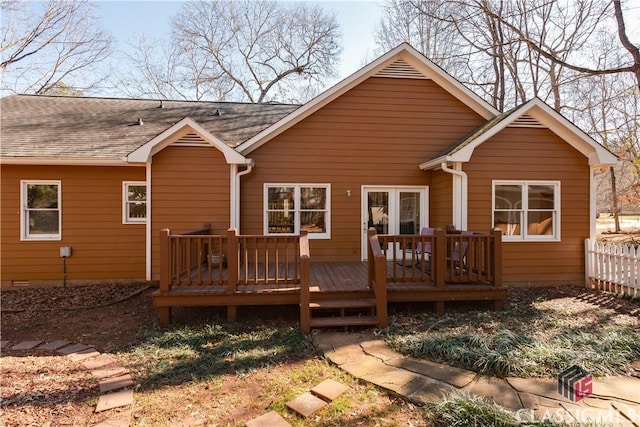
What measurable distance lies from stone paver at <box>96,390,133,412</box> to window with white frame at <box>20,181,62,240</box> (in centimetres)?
643

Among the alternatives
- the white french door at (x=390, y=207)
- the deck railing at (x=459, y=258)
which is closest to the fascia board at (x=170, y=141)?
the white french door at (x=390, y=207)

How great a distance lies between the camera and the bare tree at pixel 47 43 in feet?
41.2

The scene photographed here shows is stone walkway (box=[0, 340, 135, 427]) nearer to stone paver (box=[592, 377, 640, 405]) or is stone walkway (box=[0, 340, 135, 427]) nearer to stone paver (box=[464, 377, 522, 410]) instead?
stone paver (box=[464, 377, 522, 410])

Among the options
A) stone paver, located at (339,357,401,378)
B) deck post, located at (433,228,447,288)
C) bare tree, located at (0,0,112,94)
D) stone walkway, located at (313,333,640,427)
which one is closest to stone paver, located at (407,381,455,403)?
stone walkway, located at (313,333,640,427)

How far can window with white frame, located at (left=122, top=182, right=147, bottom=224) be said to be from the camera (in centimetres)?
826

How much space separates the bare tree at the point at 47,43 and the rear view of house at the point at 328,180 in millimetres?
5854

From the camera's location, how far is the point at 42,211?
320 inches

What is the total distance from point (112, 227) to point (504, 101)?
19755mm

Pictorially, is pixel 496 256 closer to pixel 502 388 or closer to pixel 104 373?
pixel 502 388

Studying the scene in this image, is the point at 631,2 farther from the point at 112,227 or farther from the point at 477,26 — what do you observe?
the point at 112,227

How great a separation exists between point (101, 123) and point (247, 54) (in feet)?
48.7

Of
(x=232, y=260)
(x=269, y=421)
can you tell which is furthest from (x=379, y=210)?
(x=269, y=421)

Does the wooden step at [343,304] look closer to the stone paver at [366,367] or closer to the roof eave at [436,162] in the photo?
the stone paver at [366,367]

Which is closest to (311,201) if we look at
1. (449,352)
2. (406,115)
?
(406,115)
